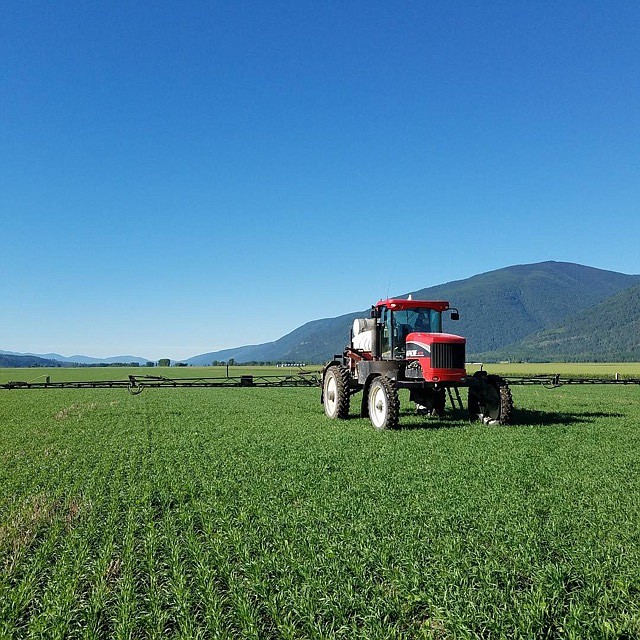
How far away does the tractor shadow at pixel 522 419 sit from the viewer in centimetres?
1816

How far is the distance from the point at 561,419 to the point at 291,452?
10764 mm

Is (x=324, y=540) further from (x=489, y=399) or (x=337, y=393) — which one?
(x=337, y=393)

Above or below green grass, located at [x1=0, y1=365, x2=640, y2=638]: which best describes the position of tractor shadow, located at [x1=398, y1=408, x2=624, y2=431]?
above

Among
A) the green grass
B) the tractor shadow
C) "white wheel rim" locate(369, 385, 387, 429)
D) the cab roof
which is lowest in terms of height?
the green grass

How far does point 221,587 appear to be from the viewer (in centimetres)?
585

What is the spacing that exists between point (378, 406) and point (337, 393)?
9.10 feet

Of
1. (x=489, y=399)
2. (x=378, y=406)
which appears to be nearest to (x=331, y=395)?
(x=378, y=406)

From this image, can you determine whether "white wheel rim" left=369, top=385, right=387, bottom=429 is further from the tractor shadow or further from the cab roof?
the cab roof

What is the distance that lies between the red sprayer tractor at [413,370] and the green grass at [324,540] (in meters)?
2.62

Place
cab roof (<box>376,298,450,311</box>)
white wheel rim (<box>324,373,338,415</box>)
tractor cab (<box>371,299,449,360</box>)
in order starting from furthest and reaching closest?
white wheel rim (<box>324,373,338,415</box>)
tractor cab (<box>371,299,449,360</box>)
cab roof (<box>376,298,450,311</box>)

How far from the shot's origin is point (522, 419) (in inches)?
784


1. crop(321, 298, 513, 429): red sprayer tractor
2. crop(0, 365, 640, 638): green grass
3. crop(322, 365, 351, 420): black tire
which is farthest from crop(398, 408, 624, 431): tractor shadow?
crop(0, 365, 640, 638): green grass

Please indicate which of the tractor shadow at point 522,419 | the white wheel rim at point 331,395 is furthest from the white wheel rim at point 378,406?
the white wheel rim at point 331,395

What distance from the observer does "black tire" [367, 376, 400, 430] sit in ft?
53.9
